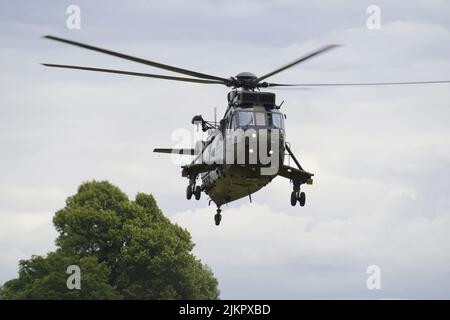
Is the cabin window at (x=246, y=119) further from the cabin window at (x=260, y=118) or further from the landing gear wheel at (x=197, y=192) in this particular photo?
the landing gear wheel at (x=197, y=192)

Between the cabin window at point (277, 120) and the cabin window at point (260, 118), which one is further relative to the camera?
the cabin window at point (277, 120)

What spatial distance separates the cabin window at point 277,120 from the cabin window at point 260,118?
1.67ft

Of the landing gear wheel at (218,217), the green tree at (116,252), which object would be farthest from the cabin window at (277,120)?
the green tree at (116,252)

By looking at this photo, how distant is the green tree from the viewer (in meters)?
105

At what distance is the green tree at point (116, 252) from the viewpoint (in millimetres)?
105062

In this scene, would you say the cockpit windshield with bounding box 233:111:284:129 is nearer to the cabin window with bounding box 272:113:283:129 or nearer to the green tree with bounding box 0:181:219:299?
the cabin window with bounding box 272:113:283:129

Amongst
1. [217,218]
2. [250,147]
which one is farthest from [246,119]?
[217,218]

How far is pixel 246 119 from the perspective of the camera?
206ft

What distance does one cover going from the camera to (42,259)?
105 metres

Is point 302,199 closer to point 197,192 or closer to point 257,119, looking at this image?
point 197,192

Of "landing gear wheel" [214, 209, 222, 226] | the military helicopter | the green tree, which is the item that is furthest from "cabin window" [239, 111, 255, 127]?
the green tree
